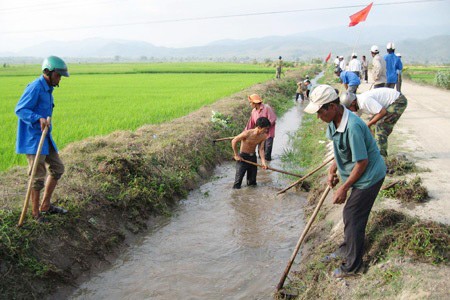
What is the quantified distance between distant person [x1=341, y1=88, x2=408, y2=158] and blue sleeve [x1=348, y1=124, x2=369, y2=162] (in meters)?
2.38

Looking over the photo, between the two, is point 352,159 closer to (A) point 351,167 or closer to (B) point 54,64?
(A) point 351,167

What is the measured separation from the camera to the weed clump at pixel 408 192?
4766 mm

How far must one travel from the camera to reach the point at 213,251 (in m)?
5.05

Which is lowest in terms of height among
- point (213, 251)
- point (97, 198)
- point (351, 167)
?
point (213, 251)

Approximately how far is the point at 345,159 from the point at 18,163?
5.27 m

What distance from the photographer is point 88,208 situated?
4965 mm

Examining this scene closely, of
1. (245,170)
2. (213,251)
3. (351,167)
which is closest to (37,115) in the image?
(213,251)

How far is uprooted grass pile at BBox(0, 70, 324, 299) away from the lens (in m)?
3.85

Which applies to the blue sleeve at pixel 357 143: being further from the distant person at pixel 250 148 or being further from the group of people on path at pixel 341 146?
the distant person at pixel 250 148

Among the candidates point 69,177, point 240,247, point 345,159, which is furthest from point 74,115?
point 345,159

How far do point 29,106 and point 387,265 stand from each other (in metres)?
3.65

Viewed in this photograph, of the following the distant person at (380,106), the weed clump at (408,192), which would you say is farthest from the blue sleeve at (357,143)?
the distant person at (380,106)

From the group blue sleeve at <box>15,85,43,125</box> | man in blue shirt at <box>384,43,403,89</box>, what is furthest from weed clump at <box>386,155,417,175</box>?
blue sleeve at <box>15,85,43,125</box>

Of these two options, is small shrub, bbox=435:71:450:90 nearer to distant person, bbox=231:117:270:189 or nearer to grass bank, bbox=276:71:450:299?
distant person, bbox=231:117:270:189
